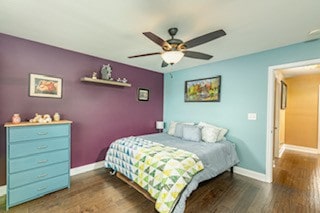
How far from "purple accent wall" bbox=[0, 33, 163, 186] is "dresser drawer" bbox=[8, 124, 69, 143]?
571mm

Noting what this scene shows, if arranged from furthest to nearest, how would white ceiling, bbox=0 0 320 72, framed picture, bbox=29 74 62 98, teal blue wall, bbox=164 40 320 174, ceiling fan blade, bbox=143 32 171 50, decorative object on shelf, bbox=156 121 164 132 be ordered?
1. decorative object on shelf, bbox=156 121 164 132
2. teal blue wall, bbox=164 40 320 174
3. framed picture, bbox=29 74 62 98
4. ceiling fan blade, bbox=143 32 171 50
5. white ceiling, bbox=0 0 320 72

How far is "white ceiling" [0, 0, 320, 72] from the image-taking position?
1.71m

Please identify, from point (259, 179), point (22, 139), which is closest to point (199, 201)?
point (259, 179)

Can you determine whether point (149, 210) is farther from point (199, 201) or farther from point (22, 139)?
point (22, 139)

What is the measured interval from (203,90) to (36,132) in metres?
3.38

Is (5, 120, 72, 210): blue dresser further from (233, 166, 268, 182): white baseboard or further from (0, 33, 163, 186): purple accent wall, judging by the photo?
(233, 166, 268, 182): white baseboard

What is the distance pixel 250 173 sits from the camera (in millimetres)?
3123

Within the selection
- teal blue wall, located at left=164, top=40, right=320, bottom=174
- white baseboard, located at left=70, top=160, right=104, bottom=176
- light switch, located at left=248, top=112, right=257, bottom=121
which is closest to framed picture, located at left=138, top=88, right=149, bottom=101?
teal blue wall, located at left=164, top=40, right=320, bottom=174

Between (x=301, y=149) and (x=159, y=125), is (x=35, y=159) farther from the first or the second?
(x=301, y=149)

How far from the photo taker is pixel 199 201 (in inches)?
90.0

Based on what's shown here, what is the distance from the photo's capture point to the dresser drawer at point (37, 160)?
212 centimetres

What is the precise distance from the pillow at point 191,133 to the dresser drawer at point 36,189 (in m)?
2.29

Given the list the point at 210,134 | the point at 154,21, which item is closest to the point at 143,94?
the point at 210,134

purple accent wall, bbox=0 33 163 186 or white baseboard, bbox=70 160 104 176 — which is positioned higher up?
purple accent wall, bbox=0 33 163 186
